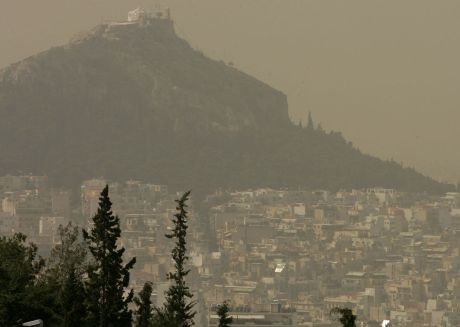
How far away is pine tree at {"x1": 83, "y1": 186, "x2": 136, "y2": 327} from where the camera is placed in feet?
96.1

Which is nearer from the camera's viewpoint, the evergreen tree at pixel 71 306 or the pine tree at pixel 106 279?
the evergreen tree at pixel 71 306

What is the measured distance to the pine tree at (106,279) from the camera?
2928cm

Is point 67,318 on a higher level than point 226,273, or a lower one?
lower

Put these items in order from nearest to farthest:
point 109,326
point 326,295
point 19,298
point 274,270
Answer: point 19,298
point 109,326
point 326,295
point 274,270

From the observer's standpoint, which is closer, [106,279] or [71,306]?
[71,306]

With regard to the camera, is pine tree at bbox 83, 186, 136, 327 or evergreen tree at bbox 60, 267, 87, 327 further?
pine tree at bbox 83, 186, 136, 327

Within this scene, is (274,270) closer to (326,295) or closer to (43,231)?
(326,295)

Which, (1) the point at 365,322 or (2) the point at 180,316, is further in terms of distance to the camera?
(1) the point at 365,322

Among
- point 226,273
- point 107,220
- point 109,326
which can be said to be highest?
point 226,273

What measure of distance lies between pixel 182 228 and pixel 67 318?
11.0m

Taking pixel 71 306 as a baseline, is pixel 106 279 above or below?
above

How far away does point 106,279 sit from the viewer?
29812mm

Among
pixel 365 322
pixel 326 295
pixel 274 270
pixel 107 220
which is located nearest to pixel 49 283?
pixel 107 220

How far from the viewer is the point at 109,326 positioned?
29.2 metres
